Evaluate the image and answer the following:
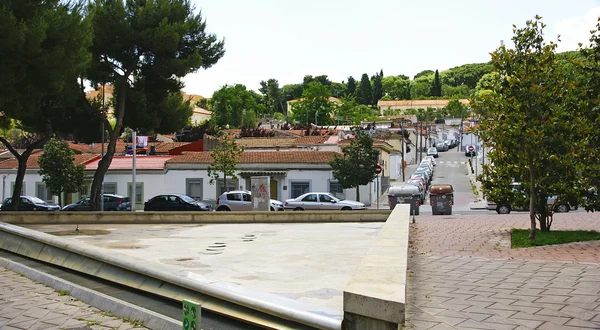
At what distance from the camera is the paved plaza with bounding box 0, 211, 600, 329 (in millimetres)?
5703

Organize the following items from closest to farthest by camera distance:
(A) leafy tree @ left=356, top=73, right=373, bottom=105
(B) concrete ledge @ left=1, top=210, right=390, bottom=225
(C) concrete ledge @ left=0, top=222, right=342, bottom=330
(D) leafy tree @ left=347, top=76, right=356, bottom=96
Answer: (C) concrete ledge @ left=0, top=222, right=342, bottom=330
(B) concrete ledge @ left=1, top=210, right=390, bottom=225
(A) leafy tree @ left=356, top=73, right=373, bottom=105
(D) leafy tree @ left=347, top=76, right=356, bottom=96

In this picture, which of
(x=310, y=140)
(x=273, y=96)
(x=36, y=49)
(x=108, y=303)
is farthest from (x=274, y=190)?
(x=273, y=96)

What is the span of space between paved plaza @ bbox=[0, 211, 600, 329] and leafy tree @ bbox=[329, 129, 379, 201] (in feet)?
67.5

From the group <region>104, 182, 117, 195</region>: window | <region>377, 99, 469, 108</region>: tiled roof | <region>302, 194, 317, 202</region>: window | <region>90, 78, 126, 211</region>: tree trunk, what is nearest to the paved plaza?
<region>90, 78, 126, 211</region>: tree trunk

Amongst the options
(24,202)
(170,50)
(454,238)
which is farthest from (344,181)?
(454,238)

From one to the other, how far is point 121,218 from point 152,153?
3555 centimetres

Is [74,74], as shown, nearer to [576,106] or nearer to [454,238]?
[454,238]

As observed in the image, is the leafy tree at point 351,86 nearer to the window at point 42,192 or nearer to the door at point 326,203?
the window at point 42,192

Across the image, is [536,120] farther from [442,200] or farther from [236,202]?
[236,202]

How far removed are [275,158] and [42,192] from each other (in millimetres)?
17824

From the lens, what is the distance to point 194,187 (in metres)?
40.2

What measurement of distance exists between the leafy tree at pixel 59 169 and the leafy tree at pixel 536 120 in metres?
31.0

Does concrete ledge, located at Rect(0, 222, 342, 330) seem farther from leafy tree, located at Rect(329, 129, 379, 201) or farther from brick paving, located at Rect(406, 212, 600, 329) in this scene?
leafy tree, located at Rect(329, 129, 379, 201)

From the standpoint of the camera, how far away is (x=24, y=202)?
34812 millimetres
